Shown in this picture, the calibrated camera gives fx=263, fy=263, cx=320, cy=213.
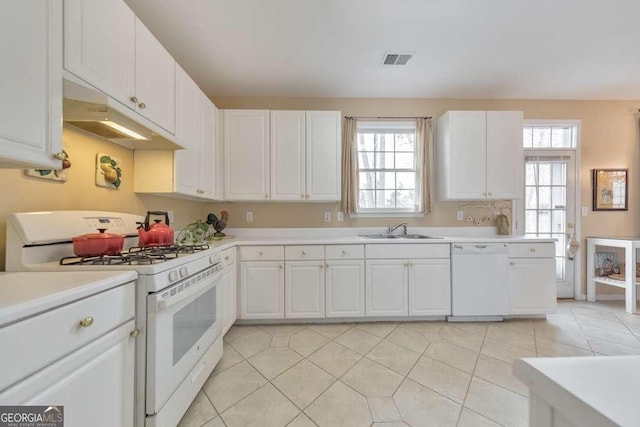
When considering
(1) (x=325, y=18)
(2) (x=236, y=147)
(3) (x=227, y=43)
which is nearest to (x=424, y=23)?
(1) (x=325, y=18)

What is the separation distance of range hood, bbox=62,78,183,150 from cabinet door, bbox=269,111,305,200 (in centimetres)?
114

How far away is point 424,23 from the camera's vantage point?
209 cm

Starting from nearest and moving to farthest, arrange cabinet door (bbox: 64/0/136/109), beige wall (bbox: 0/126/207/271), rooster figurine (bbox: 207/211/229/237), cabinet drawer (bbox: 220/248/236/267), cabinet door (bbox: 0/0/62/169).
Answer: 1. cabinet door (bbox: 0/0/62/169)
2. cabinet door (bbox: 64/0/136/109)
3. beige wall (bbox: 0/126/207/271)
4. cabinet drawer (bbox: 220/248/236/267)
5. rooster figurine (bbox: 207/211/229/237)

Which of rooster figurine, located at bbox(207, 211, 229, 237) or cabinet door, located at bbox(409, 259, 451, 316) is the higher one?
rooster figurine, located at bbox(207, 211, 229, 237)

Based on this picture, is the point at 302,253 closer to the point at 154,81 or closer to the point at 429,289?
the point at 429,289

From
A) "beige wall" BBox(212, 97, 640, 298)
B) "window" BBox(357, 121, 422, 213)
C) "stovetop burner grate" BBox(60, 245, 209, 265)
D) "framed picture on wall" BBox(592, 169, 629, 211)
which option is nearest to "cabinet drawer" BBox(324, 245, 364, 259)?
"window" BBox(357, 121, 422, 213)

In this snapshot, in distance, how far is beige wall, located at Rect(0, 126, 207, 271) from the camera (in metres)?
1.28

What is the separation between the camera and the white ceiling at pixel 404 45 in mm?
1949

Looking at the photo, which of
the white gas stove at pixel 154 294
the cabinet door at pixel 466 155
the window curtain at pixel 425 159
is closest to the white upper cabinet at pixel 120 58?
the white gas stove at pixel 154 294

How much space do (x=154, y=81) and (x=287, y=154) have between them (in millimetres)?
1479

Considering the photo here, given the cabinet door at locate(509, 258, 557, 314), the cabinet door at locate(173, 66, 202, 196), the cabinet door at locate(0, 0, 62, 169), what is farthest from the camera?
the cabinet door at locate(509, 258, 557, 314)

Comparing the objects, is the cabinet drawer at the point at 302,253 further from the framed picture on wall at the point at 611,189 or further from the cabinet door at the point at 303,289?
the framed picture on wall at the point at 611,189

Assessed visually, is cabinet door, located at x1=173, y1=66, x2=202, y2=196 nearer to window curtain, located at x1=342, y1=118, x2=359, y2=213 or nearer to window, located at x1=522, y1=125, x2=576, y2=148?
window curtain, located at x1=342, y1=118, x2=359, y2=213

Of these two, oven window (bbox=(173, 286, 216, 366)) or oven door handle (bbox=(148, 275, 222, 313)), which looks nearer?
oven door handle (bbox=(148, 275, 222, 313))
